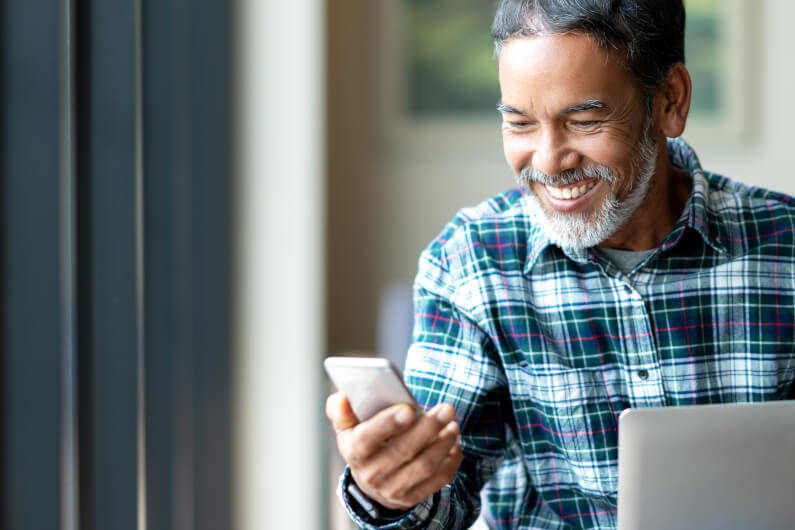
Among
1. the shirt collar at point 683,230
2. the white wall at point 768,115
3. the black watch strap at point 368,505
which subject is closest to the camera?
the black watch strap at point 368,505

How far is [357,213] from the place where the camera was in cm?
341

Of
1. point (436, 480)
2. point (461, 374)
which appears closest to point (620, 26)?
point (461, 374)

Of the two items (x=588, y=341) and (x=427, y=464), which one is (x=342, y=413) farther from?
(x=588, y=341)

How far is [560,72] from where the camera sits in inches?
41.3

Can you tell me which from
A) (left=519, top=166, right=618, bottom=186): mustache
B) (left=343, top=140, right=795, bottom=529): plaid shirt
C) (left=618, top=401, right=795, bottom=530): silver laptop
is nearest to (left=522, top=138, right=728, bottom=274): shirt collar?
(left=343, top=140, right=795, bottom=529): plaid shirt

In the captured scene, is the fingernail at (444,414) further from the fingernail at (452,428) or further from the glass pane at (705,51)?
the glass pane at (705,51)

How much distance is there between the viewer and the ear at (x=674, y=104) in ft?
3.82

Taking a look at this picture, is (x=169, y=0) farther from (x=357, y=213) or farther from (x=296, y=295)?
(x=357, y=213)

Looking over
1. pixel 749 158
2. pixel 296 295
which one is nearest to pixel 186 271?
pixel 296 295

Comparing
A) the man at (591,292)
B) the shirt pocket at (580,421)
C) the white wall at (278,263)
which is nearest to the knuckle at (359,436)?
the man at (591,292)

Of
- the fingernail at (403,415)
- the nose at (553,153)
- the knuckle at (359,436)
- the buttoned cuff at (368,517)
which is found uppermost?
the nose at (553,153)

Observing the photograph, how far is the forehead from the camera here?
1048mm

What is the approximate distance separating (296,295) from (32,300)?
5.26ft

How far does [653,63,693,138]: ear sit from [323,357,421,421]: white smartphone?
569 mm
